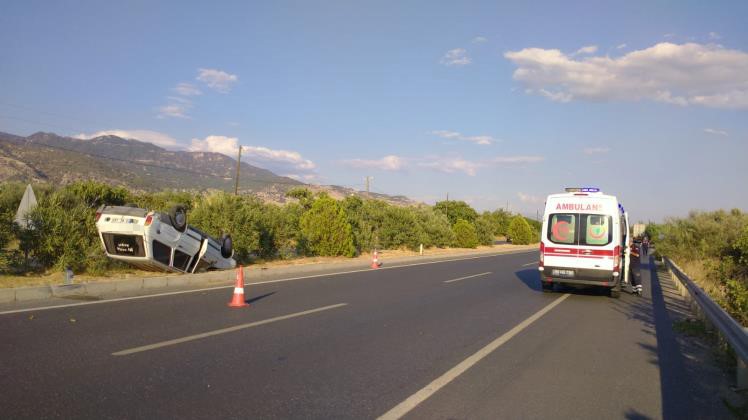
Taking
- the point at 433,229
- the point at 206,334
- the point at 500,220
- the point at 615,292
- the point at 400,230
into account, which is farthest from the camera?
the point at 500,220

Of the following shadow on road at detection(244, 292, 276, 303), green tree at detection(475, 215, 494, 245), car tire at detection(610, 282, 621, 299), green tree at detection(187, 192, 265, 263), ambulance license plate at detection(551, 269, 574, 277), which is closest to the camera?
shadow on road at detection(244, 292, 276, 303)

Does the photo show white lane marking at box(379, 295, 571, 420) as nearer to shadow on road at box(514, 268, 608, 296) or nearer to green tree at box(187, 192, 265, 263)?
shadow on road at box(514, 268, 608, 296)

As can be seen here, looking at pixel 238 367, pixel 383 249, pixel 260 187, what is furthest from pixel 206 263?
pixel 260 187

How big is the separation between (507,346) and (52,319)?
6596mm

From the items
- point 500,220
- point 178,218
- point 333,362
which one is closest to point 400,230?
point 178,218

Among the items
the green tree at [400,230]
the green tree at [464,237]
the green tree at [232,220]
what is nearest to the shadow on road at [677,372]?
the green tree at [232,220]

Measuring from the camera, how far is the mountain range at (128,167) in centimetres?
5825

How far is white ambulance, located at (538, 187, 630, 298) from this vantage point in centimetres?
1298

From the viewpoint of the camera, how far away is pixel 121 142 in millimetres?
115938

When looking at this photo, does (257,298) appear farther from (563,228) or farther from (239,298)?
(563,228)

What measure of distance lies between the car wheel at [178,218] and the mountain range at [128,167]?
527 inches

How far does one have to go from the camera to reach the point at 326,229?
23.3m

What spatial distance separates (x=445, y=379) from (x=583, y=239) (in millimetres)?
8536

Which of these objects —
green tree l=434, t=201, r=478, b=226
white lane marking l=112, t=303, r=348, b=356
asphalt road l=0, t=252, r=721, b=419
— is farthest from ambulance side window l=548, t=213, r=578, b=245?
green tree l=434, t=201, r=478, b=226
